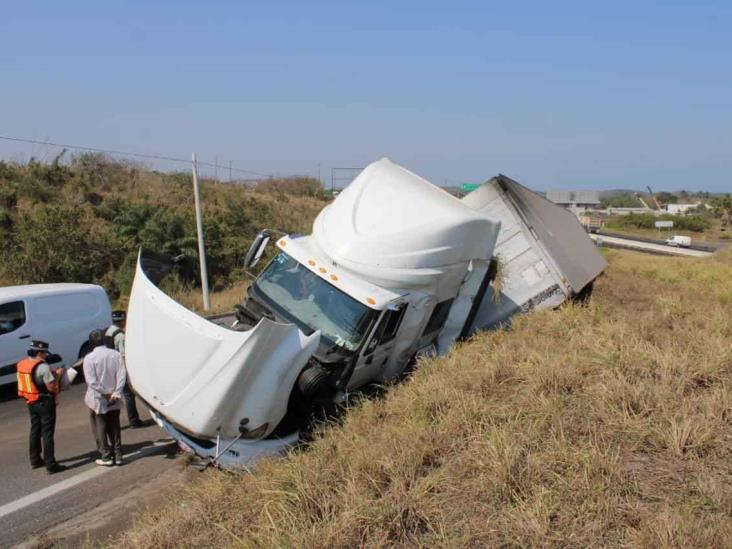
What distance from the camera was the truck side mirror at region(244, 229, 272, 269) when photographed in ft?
25.0

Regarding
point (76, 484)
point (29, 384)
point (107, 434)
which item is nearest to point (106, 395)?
point (107, 434)

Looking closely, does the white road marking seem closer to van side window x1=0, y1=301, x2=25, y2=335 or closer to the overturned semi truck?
the overturned semi truck

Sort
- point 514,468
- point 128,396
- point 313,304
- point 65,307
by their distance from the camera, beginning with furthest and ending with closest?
point 65,307, point 128,396, point 313,304, point 514,468

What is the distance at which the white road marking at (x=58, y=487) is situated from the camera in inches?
201

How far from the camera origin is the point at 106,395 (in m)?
6.11

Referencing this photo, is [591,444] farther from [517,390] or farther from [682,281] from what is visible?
[682,281]

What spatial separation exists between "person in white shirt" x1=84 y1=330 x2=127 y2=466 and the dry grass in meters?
1.41

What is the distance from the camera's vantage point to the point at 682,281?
1512 centimetres

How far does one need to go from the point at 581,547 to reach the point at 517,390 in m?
2.21

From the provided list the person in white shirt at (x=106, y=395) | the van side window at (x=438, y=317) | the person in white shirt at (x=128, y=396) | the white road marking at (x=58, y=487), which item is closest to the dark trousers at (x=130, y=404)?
the person in white shirt at (x=128, y=396)

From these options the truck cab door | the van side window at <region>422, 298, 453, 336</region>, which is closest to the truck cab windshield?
the truck cab door

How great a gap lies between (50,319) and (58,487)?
4.58 m

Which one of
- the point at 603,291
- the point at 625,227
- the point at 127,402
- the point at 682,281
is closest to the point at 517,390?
the point at 127,402

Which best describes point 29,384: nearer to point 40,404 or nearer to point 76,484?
point 40,404
